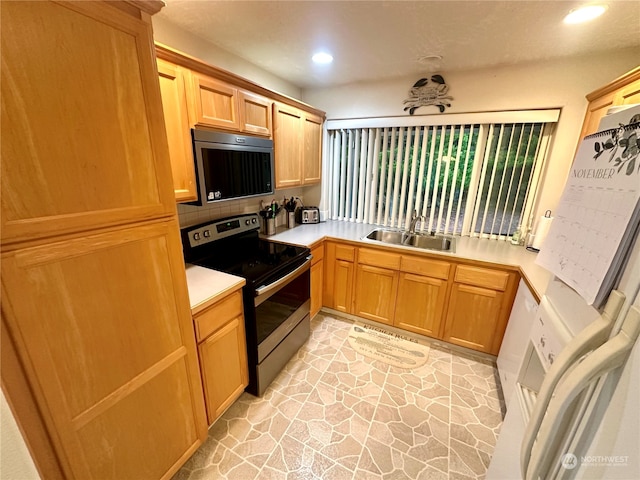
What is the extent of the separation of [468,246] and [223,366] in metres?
2.18

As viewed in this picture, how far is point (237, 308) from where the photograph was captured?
1548mm

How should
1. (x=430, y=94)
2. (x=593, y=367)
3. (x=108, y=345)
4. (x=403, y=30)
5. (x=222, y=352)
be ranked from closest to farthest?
(x=593, y=367)
(x=108, y=345)
(x=222, y=352)
(x=403, y=30)
(x=430, y=94)

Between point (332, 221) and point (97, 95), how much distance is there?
8.24ft

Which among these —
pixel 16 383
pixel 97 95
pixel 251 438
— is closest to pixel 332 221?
pixel 251 438

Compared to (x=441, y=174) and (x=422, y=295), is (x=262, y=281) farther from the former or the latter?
(x=441, y=174)

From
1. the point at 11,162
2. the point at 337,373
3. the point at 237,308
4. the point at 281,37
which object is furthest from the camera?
the point at 337,373

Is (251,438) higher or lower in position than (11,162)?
lower

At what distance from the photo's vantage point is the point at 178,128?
1.43 m

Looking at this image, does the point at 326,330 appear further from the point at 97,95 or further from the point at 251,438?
the point at 97,95

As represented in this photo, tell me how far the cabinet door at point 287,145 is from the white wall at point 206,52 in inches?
17.1

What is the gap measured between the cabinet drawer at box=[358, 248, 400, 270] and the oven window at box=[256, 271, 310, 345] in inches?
23.1

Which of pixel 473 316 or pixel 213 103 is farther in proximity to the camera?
pixel 473 316

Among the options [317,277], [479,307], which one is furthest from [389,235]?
[479,307]

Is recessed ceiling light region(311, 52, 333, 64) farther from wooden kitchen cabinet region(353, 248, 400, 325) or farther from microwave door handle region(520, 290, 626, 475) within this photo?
microwave door handle region(520, 290, 626, 475)
